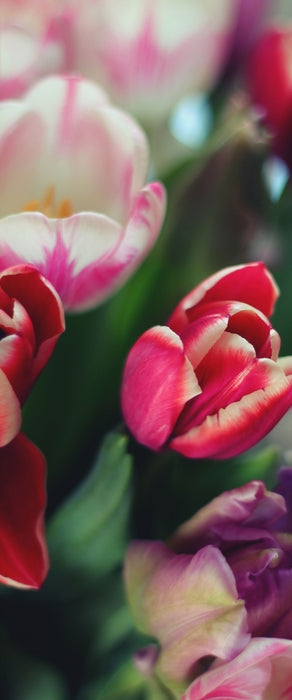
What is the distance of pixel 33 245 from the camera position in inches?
9.2

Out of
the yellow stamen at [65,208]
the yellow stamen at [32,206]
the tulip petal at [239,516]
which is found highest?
the yellow stamen at [32,206]

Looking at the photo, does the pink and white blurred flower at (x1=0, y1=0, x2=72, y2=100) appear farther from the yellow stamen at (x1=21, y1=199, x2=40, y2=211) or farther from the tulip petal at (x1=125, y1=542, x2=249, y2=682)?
the tulip petal at (x1=125, y1=542, x2=249, y2=682)

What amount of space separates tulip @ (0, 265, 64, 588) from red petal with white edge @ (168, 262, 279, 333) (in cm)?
4

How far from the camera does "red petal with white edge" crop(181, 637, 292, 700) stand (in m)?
0.22

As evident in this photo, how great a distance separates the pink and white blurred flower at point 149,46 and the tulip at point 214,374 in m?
0.18

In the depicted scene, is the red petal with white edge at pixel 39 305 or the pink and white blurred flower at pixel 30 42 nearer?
the red petal with white edge at pixel 39 305

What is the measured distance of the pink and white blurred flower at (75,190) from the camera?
0.77 feet

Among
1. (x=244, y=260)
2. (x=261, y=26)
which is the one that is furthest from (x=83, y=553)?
(x=261, y=26)

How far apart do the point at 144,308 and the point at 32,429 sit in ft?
0.25

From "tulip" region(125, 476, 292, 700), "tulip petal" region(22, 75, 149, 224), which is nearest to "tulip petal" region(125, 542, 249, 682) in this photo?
"tulip" region(125, 476, 292, 700)

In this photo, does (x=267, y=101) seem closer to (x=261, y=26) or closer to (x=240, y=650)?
(x=261, y=26)

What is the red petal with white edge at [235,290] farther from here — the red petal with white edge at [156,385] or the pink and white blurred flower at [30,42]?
the pink and white blurred flower at [30,42]

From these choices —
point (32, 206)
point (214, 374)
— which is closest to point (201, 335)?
point (214, 374)

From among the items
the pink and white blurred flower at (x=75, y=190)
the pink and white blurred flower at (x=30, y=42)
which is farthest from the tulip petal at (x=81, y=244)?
the pink and white blurred flower at (x=30, y=42)
